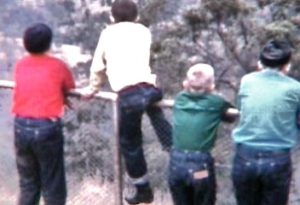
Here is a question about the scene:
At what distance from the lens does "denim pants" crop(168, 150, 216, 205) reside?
6336 mm

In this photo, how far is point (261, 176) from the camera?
6051 millimetres

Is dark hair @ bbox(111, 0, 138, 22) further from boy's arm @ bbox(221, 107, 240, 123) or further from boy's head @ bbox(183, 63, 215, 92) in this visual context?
boy's arm @ bbox(221, 107, 240, 123)

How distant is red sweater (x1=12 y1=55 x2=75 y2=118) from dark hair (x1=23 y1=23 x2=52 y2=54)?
0.08 m

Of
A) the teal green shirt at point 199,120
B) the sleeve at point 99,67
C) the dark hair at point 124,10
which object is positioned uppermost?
the dark hair at point 124,10

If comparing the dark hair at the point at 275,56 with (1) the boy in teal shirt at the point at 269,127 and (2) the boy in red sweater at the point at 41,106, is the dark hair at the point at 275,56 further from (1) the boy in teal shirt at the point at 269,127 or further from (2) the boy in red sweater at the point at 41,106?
(2) the boy in red sweater at the point at 41,106

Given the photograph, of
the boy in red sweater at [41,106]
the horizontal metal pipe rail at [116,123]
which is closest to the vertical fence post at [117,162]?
the horizontal metal pipe rail at [116,123]

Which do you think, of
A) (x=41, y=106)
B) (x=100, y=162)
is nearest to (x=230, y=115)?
(x=41, y=106)

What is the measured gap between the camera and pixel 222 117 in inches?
250

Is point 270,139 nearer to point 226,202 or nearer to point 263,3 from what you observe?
point 226,202

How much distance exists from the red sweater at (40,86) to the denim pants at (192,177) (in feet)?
3.19

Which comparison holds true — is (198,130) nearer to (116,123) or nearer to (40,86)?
(116,123)

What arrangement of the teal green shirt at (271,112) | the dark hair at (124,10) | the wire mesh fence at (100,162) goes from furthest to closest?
the wire mesh fence at (100,162), the dark hair at (124,10), the teal green shirt at (271,112)

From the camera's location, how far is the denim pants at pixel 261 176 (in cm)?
601

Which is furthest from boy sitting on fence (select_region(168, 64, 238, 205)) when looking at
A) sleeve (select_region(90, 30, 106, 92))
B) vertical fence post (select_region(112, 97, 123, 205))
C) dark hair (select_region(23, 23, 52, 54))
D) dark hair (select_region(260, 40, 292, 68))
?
dark hair (select_region(23, 23, 52, 54))
